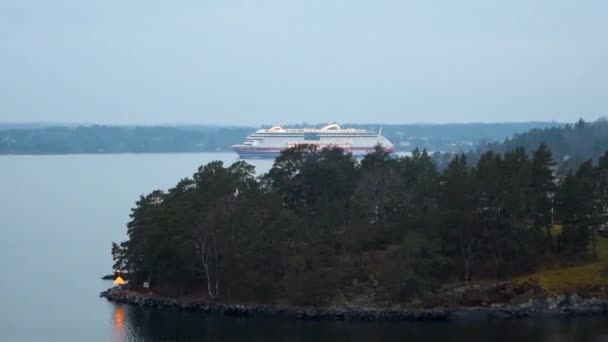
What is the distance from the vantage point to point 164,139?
14262 centimetres

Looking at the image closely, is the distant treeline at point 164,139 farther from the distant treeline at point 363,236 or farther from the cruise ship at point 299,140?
the distant treeline at point 363,236

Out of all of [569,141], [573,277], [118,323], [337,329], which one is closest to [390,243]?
[573,277]

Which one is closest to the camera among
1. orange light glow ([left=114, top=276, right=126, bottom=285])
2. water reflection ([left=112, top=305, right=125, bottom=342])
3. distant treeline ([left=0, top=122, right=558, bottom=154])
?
water reflection ([left=112, top=305, right=125, bottom=342])

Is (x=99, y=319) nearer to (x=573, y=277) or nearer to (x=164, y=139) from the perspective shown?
(x=573, y=277)

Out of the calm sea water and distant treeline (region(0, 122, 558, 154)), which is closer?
the calm sea water

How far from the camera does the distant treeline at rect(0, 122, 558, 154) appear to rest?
436 ft

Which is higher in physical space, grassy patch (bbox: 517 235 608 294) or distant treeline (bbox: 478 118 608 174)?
distant treeline (bbox: 478 118 608 174)

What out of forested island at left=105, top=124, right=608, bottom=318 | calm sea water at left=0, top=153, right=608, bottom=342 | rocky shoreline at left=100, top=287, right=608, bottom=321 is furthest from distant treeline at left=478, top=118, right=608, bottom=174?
rocky shoreline at left=100, top=287, right=608, bottom=321

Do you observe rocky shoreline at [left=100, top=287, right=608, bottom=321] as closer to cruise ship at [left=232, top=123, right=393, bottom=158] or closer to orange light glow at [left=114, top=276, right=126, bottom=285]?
orange light glow at [left=114, top=276, right=126, bottom=285]

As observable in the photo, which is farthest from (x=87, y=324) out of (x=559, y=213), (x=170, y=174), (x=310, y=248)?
(x=170, y=174)

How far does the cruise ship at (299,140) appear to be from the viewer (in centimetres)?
10119

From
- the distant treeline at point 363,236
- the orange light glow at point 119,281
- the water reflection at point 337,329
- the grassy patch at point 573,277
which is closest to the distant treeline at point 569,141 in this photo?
the distant treeline at point 363,236

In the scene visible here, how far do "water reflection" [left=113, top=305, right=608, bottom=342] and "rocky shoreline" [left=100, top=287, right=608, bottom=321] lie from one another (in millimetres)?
398

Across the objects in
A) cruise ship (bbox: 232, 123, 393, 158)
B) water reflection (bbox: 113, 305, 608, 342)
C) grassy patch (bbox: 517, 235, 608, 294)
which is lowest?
water reflection (bbox: 113, 305, 608, 342)
